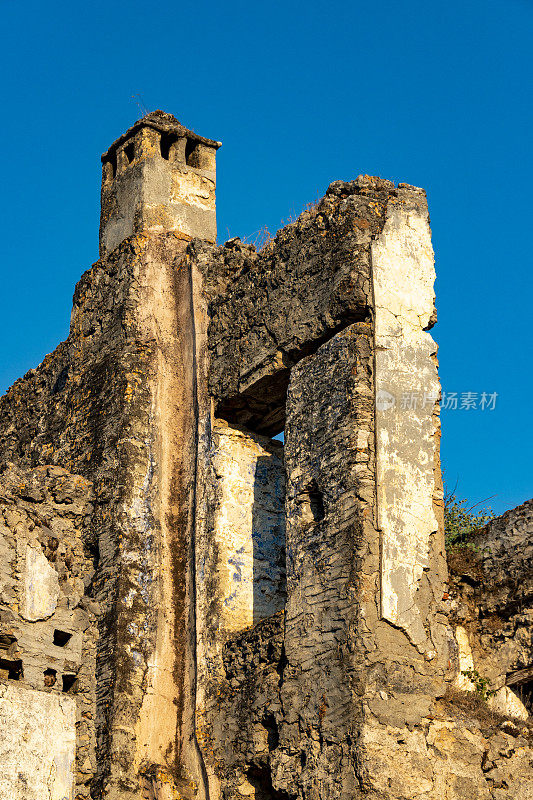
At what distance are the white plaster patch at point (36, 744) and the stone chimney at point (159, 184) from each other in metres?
4.50

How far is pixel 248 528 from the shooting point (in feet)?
31.1

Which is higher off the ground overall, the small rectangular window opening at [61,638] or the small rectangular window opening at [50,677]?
the small rectangular window opening at [61,638]

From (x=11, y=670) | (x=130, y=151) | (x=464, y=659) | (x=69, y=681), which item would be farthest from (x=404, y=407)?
(x=130, y=151)

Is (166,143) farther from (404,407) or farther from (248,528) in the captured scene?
(404,407)

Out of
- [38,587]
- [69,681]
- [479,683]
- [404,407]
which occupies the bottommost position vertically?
[479,683]

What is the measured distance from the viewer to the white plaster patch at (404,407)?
7.60m

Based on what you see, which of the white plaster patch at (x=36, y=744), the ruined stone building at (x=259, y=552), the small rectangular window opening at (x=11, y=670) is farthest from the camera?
the small rectangular window opening at (x=11, y=670)

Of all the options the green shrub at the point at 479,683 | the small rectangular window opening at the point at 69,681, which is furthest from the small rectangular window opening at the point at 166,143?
the green shrub at the point at 479,683

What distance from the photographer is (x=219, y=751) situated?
28.0ft

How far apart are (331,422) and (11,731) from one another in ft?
10.5

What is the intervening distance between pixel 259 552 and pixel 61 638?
1.71 metres

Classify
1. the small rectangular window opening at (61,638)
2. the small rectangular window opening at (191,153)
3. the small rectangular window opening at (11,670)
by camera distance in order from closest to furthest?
1. the small rectangular window opening at (11,670)
2. the small rectangular window opening at (61,638)
3. the small rectangular window opening at (191,153)

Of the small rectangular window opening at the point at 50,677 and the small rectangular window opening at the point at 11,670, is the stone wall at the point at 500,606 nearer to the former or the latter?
the small rectangular window opening at the point at 50,677

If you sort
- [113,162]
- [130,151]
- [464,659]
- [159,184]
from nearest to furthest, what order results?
[464,659] → [159,184] → [130,151] → [113,162]
